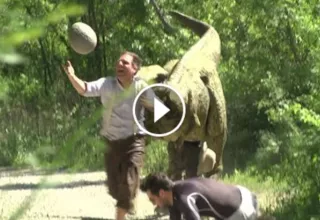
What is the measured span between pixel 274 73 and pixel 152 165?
2.41m

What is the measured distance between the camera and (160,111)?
7652 millimetres

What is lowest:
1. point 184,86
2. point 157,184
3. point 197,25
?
point 197,25

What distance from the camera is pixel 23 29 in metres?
1.46

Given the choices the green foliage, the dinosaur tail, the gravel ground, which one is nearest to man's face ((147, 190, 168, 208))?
the green foliage

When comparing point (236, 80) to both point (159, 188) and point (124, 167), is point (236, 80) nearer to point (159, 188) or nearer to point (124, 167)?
point (124, 167)

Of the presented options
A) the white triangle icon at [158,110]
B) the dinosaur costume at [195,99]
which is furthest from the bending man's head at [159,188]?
the dinosaur costume at [195,99]

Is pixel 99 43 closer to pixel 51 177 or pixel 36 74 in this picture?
pixel 36 74

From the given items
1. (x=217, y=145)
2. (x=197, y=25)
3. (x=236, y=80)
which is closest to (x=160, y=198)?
(x=217, y=145)

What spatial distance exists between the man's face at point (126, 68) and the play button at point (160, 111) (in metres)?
0.19

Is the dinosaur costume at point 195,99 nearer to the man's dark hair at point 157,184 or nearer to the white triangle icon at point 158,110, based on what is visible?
the white triangle icon at point 158,110

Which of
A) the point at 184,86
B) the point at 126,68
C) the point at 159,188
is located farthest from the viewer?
the point at 184,86

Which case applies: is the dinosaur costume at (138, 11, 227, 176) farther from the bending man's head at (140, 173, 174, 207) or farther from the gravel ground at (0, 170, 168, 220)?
the bending man's head at (140, 173, 174, 207)

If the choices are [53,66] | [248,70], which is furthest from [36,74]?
[248,70]

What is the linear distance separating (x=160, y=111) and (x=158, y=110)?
0.12 feet
